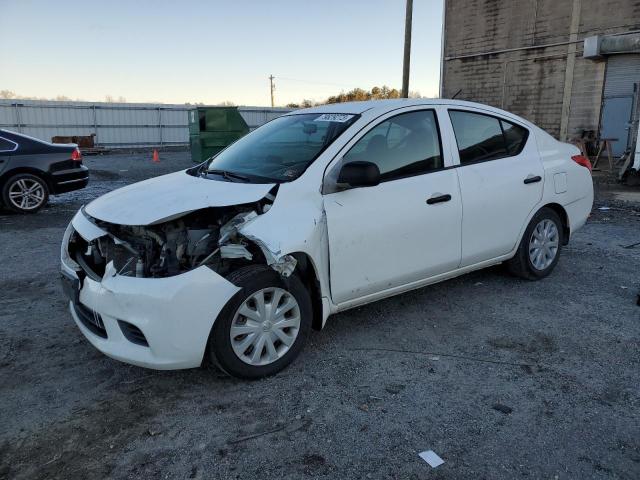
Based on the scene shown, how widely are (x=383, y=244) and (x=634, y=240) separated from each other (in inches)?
183

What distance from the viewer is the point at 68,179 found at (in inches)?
355

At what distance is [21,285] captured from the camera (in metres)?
5.00

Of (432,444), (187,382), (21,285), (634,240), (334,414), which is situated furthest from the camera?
(634,240)

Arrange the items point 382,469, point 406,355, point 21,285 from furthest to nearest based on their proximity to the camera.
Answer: point 21,285 → point 406,355 → point 382,469

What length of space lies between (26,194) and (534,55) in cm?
1723

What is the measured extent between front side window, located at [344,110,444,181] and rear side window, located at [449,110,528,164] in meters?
0.26

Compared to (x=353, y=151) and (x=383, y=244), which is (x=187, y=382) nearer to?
(x=383, y=244)

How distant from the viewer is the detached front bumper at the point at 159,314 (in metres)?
2.79

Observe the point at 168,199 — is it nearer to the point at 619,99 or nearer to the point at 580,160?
the point at 580,160

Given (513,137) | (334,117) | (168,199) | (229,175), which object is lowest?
(168,199)

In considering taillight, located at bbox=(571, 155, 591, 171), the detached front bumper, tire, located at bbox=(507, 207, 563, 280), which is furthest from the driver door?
taillight, located at bbox=(571, 155, 591, 171)

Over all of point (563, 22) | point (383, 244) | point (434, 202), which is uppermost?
point (563, 22)

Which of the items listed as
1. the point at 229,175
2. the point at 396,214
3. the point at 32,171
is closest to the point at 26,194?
the point at 32,171

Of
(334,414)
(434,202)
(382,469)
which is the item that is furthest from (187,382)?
(434,202)
